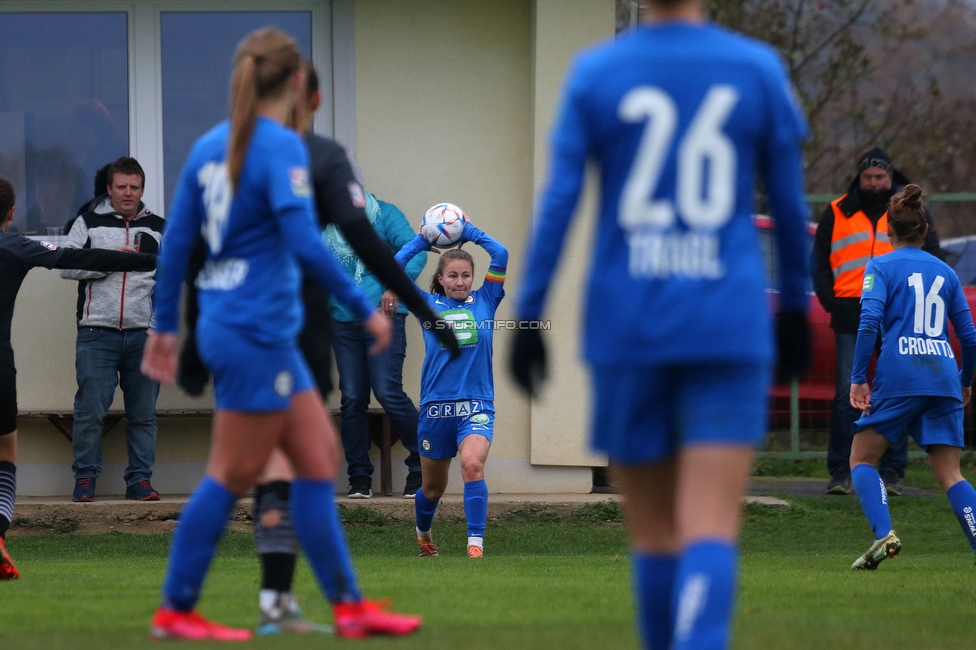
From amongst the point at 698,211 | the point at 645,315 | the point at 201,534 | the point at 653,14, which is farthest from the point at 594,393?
the point at 201,534

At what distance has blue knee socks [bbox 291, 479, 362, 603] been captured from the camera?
4363mm

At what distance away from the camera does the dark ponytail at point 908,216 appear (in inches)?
294

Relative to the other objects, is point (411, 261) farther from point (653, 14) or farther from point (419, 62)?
point (653, 14)

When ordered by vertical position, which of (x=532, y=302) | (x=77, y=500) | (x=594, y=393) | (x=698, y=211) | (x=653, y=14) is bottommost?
(x=77, y=500)

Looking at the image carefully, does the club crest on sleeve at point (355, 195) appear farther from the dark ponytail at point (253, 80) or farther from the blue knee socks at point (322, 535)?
the blue knee socks at point (322, 535)

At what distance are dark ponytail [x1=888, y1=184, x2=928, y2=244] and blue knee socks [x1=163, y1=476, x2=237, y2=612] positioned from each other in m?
4.61

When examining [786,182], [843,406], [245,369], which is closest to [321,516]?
[245,369]

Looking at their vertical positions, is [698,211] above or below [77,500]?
above

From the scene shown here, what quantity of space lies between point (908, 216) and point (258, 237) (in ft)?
14.8

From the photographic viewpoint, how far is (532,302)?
327 centimetres

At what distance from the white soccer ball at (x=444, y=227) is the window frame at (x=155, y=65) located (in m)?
2.77

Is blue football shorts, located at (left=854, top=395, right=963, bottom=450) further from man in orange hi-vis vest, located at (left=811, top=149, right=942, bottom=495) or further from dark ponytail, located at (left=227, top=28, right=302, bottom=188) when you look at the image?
dark ponytail, located at (left=227, top=28, right=302, bottom=188)

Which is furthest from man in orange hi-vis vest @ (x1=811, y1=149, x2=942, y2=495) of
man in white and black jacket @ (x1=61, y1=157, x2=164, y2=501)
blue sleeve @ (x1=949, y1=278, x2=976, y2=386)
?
man in white and black jacket @ (x1=61, y1=157, x2=164, y2=501)

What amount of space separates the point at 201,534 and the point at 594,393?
154 centimetres
